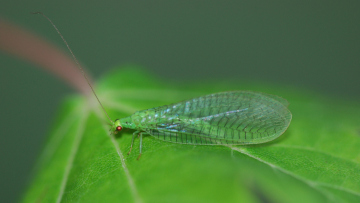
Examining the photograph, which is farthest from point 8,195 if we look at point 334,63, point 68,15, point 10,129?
point 334,63

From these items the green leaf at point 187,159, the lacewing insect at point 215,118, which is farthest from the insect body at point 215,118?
the green leaf at point 187,159

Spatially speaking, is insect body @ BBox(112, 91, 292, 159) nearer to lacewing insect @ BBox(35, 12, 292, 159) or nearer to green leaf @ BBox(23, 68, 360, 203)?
lacewing insect @ BBox(35, 12, 292, 159)

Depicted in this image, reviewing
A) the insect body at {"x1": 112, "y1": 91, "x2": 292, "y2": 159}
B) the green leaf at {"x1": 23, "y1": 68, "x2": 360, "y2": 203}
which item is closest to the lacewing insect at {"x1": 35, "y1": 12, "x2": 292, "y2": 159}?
the insect body at {"x1": 112, "y1": 91, "x2": 292, "y2": 159}

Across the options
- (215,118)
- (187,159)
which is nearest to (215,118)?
(215,118)

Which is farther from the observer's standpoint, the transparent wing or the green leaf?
the transparent wing

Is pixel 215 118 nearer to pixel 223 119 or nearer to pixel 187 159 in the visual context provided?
pixel 223 119

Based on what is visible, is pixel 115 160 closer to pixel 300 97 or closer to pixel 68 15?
pixel 300 97

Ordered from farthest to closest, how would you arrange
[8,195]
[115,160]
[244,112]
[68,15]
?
1. [68,15]
2. [8,195]
3. [244,112]
4. [115,160]

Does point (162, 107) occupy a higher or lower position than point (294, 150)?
higher
